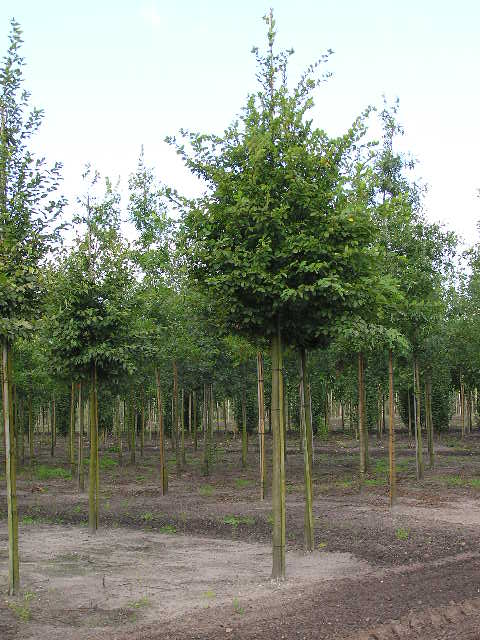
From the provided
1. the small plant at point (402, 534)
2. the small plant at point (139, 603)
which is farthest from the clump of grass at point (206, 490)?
the small plant at point (139, 603)

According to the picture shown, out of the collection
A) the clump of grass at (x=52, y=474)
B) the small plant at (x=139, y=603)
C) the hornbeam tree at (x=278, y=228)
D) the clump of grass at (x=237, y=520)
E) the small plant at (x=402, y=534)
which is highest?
the hornbeam tree at (x=278, y=228)

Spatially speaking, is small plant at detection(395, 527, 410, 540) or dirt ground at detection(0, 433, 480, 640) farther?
small plant at detection(395, 527, 410, 540)

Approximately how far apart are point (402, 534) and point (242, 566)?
314 centimetres

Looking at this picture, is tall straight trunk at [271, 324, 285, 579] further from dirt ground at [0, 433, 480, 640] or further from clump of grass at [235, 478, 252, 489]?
clump of grass at [235, 478, 252, 489]

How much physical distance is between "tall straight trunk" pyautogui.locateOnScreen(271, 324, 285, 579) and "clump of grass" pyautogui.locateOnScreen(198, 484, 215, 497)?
9.12 m

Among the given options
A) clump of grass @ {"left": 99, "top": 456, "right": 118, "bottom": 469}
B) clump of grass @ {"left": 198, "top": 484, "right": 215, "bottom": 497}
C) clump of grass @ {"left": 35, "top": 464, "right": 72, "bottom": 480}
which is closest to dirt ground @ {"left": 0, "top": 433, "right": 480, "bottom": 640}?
clump of grass @ {"left": 198, "top": 484, "right": 215, "bottom": 497}

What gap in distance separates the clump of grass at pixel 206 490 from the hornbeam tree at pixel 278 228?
31.0ft

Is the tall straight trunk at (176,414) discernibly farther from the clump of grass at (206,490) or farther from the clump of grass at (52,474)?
the clump of grass at (52,474)

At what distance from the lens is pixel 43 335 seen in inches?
487

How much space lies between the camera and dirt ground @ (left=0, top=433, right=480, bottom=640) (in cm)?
637

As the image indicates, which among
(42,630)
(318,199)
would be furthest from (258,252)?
(42,630)

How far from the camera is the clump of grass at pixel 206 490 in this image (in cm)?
1735

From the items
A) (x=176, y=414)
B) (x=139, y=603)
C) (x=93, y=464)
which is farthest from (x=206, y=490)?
(x=139, y=603)

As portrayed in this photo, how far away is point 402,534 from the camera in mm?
10641
